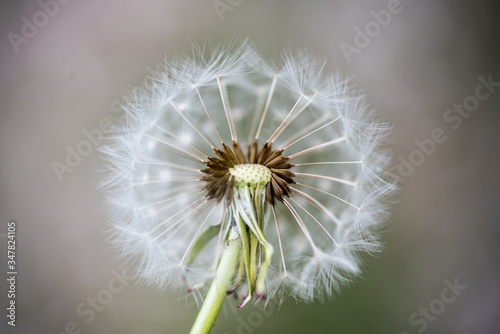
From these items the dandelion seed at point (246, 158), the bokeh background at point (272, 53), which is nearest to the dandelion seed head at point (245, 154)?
the dandelion seed at point (246, 158)

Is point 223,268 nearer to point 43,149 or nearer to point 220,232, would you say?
point 220,232

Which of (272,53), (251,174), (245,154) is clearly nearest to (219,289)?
(251,174)

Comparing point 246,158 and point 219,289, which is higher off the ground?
point 246,158

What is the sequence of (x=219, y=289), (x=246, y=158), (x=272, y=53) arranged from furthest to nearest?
1. (x=272, y=53)
2. (x=246, y=158)
3. (x=219, y=289)

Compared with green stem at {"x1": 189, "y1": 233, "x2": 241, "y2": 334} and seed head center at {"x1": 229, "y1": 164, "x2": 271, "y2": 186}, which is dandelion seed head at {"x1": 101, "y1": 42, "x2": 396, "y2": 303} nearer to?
seed head center at {"x1": 229, "y1": 164, "x2": 271, "y2": 186}

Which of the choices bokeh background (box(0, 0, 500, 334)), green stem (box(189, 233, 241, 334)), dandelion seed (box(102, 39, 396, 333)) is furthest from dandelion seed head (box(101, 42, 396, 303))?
bokeh background (box(0, 0, 500, 334))

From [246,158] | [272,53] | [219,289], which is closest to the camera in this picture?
[219,289]

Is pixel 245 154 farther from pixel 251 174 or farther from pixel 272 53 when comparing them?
pixel 272 53
